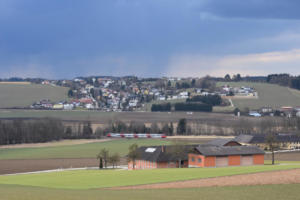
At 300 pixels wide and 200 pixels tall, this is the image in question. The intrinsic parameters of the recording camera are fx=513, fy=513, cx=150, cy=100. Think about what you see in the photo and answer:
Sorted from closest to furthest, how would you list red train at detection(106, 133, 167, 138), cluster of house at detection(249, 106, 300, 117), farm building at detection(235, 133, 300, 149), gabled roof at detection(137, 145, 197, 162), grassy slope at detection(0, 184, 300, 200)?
grassy slope at detection(0, 184, 300, 200)
gabled roof at detection(137, 145, 197, 162)
farm building at detection(235, 133, 300, 149)
red train at detection(106, 133, 167, 138)
cluster of house at detection(249, 106, 300, 117)

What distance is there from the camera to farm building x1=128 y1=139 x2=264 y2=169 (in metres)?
61.5

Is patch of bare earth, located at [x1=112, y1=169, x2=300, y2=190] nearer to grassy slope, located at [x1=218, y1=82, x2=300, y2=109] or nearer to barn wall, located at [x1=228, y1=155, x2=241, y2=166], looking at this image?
barn wall, located at [x1=228, y1=155, x2=241, y2=166]

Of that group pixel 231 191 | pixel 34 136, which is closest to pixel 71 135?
pixel 34 136

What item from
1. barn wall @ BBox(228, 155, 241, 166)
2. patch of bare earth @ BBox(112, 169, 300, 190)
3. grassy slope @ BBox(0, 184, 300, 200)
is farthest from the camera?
barn wall @ BBox(228, 155, 241, 166)

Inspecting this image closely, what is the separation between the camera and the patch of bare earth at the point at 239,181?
35.1 metres

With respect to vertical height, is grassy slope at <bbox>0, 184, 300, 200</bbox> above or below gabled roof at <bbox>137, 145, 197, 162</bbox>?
above

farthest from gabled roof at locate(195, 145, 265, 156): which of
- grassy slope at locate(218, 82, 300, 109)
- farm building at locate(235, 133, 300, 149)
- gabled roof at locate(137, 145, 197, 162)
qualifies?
grassy slope at locate(218, 82, 300, 109)

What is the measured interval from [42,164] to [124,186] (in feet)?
118

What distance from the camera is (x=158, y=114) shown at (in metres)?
170

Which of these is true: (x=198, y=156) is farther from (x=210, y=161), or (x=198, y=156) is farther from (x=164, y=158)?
(x=164, y=158)

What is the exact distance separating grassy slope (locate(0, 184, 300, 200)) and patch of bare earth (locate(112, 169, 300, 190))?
1879 mm

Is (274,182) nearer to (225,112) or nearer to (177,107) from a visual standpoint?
(225,112)

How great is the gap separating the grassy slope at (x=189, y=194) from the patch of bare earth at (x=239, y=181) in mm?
1879

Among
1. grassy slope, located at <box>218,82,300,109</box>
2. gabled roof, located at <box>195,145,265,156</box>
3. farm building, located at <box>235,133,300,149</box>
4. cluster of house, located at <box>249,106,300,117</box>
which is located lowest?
farm building, located at <box>235,133,300,149</box>
